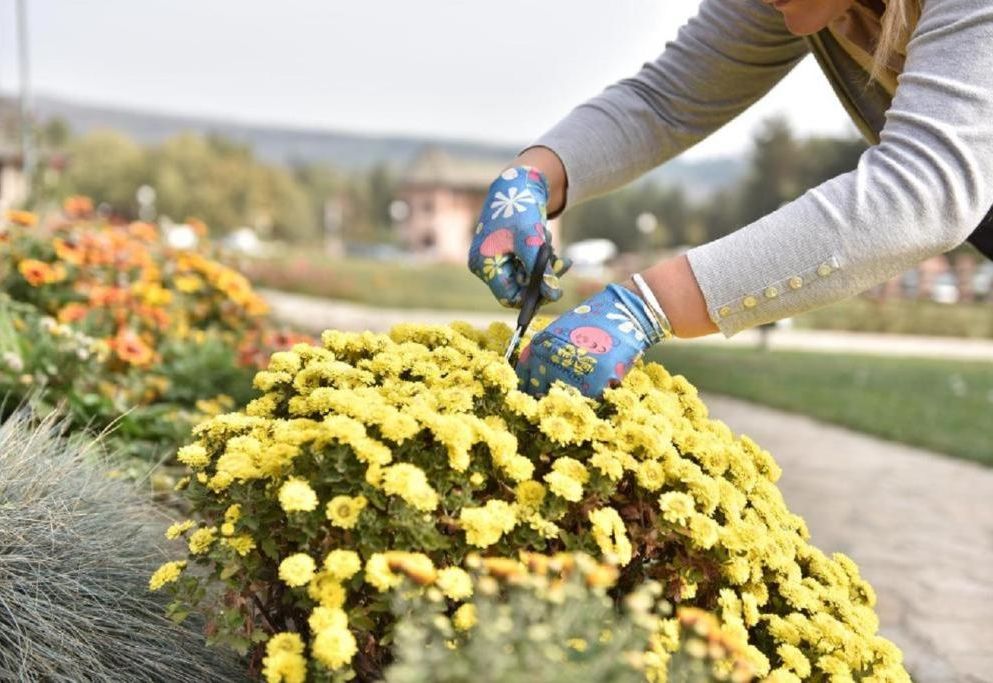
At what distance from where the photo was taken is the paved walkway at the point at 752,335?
1165 cm

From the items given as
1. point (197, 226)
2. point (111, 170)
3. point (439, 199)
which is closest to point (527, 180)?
point (197, 226)

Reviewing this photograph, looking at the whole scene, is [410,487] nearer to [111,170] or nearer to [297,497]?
[297,497]

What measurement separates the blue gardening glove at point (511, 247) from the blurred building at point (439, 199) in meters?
63.8

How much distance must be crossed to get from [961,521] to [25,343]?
3386mm

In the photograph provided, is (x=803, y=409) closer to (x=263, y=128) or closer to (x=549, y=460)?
(x=549, y=460)

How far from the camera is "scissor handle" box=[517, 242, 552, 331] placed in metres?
1.46

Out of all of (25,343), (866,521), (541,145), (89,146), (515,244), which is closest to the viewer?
(515,244)

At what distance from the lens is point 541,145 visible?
1762 mm

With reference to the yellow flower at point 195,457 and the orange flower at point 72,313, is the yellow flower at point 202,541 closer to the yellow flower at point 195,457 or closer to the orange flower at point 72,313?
the yellow flower at point 195,457

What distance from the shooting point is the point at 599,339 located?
1.35 m

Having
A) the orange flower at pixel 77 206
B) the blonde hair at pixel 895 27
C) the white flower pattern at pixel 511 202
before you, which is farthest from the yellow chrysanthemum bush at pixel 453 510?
the orange flower at pixel 77 206

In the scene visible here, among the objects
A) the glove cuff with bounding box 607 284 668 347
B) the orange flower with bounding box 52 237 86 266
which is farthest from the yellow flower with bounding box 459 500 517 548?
the orange flower with bounding box 52 237 86 266

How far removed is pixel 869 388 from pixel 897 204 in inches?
286

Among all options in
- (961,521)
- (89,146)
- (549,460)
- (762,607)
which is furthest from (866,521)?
(89,146)
